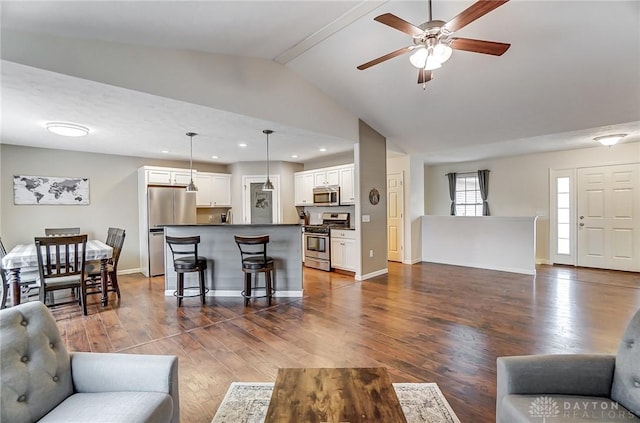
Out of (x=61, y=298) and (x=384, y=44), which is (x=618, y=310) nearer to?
(x=384, y=44)

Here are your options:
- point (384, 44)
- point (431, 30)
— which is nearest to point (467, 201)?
point (384, 44)

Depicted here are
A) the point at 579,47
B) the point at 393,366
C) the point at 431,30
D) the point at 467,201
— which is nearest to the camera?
the point at 431,30

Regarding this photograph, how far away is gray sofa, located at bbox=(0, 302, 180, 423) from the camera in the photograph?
3.98 feet

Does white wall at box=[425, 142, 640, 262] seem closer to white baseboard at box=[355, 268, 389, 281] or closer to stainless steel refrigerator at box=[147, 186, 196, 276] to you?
white baseboard at box=[355, 268, 389, 281]

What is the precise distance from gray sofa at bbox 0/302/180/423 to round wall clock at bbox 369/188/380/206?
14.7 ft

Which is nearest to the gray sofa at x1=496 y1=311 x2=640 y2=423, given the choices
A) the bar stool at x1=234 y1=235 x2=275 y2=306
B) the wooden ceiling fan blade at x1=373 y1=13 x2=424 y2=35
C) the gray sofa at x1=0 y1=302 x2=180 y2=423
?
the gray sofa at x1=0 y1=302 x2=180 y2=423

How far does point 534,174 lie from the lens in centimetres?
673

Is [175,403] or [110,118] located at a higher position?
[110,118]

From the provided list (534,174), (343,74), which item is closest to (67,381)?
(343,74)

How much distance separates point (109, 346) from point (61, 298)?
2433mm

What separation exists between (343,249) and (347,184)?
1.40 meters

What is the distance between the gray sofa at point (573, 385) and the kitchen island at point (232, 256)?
10.5ft

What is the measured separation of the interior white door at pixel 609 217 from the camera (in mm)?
5625

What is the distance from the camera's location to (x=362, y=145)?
540 cm
